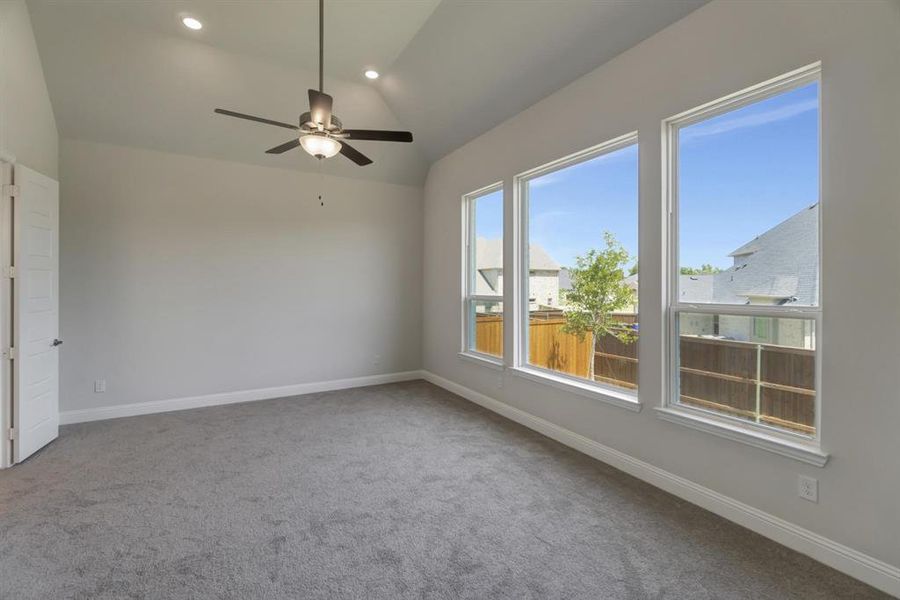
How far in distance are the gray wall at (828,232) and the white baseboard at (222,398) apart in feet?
10.7

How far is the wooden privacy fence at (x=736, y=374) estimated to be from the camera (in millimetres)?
2229

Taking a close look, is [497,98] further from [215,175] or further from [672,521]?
[672,521]

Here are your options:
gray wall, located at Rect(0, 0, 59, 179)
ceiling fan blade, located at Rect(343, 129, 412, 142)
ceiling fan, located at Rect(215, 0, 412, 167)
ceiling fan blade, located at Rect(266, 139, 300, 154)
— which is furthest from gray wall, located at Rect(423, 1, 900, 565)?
gray wall, located at Rect(0, 0, 59, 179)

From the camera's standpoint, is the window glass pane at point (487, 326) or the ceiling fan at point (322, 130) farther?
the window glass pane at point (487, 326)

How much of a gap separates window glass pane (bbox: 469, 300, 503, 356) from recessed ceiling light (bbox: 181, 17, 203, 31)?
3.76 m

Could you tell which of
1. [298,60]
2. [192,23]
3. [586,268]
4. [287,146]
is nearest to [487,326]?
[586,268]

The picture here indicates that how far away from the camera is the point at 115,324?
4305mm

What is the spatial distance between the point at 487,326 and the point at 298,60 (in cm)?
342

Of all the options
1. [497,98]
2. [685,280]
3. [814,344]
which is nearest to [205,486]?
[685,280]

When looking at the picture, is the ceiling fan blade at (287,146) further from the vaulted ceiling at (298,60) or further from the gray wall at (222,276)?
the gray wall at (222,276)

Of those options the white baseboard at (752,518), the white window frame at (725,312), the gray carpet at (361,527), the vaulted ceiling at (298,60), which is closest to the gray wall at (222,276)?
the vaulted ceiling at (298,60)

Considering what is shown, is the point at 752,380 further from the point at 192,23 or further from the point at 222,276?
the point at 222,276

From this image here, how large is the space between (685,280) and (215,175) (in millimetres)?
4965

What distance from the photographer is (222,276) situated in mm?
4805
